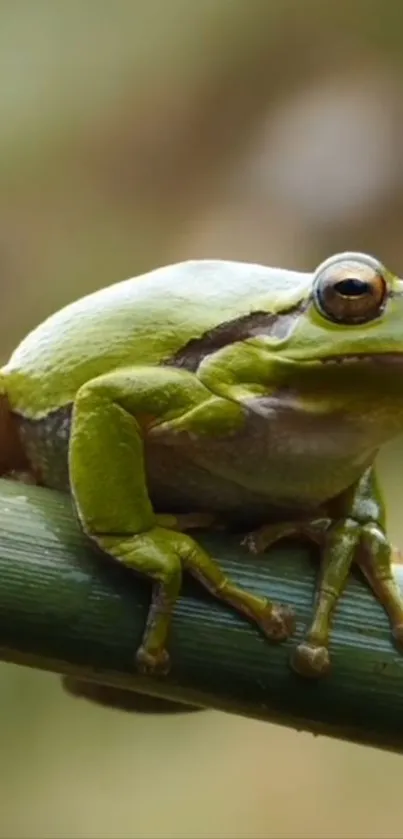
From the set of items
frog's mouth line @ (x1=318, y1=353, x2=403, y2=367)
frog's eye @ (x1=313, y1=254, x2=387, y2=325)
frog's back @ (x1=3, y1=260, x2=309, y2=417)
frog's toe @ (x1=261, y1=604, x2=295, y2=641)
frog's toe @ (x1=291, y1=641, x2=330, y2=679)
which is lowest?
frog's toe @ (x1=291, y1=641, x2=330, y2=679)

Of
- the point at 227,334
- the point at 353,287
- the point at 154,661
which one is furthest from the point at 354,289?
the point at 154,661

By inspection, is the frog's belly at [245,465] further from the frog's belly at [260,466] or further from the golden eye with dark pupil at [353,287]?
the golden eye with dark pupil at [353,287]

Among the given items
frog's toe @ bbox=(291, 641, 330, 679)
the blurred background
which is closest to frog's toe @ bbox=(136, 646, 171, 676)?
frog's toe @ bbox=(291, 641, 330, 679)

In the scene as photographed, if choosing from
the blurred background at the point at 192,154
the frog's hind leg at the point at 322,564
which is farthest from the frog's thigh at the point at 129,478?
the blurred background at the point at 192,154

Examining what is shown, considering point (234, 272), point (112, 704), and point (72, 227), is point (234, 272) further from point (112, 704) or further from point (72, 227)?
point (72, 227)

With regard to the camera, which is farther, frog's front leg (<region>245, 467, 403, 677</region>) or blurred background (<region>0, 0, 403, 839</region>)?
blurred background (<region>0, 0, 403, 839</region>)

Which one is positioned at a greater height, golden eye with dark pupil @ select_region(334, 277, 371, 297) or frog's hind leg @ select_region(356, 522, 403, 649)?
golden eye with dark pupil @ select_region(334, 277, 371, 297)

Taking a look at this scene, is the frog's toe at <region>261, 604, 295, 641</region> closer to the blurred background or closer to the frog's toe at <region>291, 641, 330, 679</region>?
the frog's toe at <region>291, 641, 330, 679</region>

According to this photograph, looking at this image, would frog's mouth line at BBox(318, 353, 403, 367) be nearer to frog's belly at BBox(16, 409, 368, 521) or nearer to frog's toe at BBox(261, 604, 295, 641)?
frog's belly at BBox(16, 409, 368, 521)
